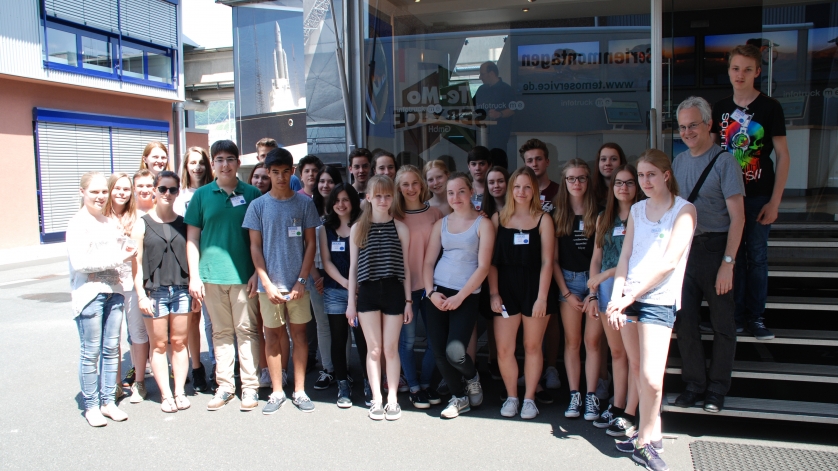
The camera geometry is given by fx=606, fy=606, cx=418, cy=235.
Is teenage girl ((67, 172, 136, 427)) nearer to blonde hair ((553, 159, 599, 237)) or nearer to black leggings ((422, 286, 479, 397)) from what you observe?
black leggings ((422, 286, 479, 397))

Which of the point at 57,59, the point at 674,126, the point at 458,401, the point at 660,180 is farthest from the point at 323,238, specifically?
the point at 57,59

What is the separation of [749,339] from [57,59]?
52.1 ft

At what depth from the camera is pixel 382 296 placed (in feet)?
12.8

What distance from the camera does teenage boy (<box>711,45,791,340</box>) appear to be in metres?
3.57

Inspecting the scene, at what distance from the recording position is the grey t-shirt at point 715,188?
3.35 m

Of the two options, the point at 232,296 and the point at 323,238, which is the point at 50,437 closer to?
the point at 232,296

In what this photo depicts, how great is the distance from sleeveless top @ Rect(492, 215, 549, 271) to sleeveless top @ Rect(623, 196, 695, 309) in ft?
2.23

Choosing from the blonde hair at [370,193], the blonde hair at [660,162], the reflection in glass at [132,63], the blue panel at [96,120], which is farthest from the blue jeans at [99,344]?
the reflection in glass at [132,63]

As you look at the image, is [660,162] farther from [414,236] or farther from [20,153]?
[20,153]

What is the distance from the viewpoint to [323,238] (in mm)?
4219

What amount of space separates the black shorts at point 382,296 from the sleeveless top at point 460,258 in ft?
0.97

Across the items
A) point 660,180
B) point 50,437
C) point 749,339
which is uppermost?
point 660,180

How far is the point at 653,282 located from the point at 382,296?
1652mm

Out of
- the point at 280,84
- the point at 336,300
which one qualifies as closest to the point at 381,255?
the point at 336,300
